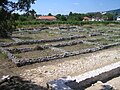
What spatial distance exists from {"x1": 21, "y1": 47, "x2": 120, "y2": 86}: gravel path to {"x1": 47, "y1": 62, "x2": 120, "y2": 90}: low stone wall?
135 cm

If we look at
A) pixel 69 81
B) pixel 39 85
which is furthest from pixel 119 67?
pixel 39 85

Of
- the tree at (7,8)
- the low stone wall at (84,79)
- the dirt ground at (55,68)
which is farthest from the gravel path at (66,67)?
the tree at (7,8)

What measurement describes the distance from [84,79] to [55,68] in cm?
311

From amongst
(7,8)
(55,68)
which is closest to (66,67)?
(55,68)

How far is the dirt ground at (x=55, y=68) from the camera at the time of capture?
10.2 metres

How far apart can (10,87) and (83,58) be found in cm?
668

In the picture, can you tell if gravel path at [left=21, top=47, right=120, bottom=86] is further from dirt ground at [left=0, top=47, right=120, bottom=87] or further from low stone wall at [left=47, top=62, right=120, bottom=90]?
low stone wall at [left=47, top=62, right=120, bottom=90]

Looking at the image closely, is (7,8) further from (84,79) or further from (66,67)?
(66,67)

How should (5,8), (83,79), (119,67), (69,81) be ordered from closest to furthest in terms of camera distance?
(5,8)
(69,81)
(83,79)
(119,67)

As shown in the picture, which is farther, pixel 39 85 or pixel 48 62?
pixel 48 62

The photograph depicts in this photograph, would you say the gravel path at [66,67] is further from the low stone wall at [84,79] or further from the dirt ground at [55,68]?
the low stone wall at [84,79]

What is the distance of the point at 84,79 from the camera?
28.7 feet

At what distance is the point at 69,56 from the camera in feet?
47.7

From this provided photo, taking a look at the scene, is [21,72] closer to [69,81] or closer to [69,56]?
[69,81]
